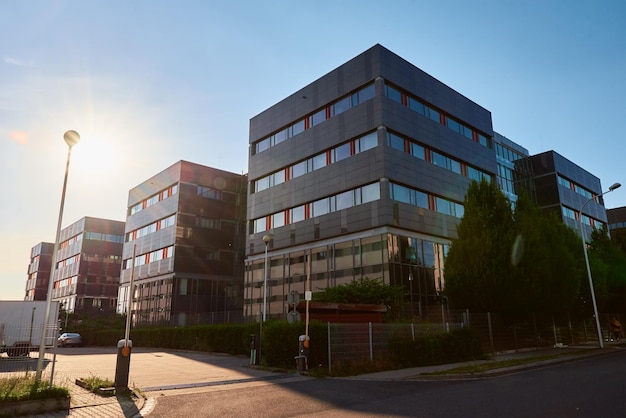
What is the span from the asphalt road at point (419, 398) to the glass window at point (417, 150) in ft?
77.9

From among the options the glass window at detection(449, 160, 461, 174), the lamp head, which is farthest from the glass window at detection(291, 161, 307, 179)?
the lamp head

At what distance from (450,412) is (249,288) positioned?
36.3 m

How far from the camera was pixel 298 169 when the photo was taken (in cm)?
4116

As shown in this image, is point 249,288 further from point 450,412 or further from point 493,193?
point 450,412

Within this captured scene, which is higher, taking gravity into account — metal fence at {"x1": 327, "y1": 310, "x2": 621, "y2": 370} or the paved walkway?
metal fence at {"x1": 327, "y1": 310, "x2": 621, "y2": 370}

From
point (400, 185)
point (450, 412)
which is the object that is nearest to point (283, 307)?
point (400, 185)

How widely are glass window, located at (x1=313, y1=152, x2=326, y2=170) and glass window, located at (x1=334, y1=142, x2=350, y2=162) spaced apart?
1426mm

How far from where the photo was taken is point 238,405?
10648 millimetres

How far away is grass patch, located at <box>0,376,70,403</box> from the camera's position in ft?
31.2

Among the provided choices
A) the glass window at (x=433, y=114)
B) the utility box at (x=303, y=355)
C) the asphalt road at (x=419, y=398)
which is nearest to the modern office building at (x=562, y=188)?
the glass window at (x=433, y=114)

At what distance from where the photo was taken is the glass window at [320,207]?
37.8 meters

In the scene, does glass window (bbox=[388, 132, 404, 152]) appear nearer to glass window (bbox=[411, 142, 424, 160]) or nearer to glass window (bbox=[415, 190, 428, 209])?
glass window (bbox=[411, 142, 424, 160])

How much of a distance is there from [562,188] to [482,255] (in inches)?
1475

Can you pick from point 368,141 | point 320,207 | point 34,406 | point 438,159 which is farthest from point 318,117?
point 34,406
